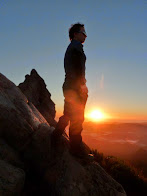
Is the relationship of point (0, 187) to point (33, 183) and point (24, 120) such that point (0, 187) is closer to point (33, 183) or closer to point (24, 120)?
point (33, 183)

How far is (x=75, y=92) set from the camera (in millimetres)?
4398

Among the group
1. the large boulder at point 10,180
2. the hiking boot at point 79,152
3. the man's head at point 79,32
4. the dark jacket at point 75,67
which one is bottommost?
the large boulder at point 10,180

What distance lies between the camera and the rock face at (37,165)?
3760 millimetres

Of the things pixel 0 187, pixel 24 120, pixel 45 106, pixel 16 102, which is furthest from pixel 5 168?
pixel 45 106

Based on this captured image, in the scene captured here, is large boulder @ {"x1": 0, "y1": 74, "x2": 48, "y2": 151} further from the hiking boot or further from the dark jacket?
the dark jacket

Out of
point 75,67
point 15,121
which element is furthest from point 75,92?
point 15,121

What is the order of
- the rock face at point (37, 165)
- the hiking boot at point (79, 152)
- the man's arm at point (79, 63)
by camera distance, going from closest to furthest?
the rock face at point (37, 165), the man's arm at point (79, 63), the hiking boot at point (79, 152)

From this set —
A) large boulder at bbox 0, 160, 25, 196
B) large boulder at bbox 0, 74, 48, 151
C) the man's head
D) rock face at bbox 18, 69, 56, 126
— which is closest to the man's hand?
the man's head

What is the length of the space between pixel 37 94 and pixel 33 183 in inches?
375

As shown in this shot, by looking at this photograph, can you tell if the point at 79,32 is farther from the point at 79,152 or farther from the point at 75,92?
the point at 79,152

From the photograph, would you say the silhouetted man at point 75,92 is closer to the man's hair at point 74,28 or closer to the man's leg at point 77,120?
the man's leg at point 77,120

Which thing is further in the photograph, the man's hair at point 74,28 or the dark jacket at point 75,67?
the man's hair at point 74,28

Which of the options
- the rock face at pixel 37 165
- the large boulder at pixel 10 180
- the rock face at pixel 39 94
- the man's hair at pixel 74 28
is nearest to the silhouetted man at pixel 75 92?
the man's hair at pixel 74 28

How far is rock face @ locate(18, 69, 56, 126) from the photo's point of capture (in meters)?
12.3
